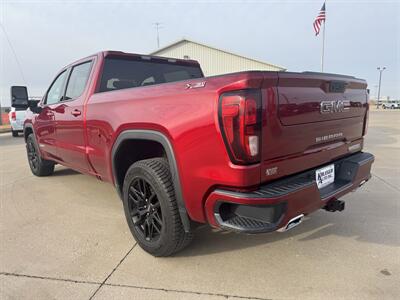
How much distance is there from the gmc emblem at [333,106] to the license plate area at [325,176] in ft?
1.55

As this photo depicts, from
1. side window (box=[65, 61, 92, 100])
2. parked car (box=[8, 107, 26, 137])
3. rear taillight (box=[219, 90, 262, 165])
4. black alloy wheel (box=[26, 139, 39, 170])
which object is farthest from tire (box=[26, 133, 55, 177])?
parked car (box=[8, 107, 26, 137])

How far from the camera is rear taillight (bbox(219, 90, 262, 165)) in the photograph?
1.85 metres

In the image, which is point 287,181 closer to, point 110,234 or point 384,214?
point 110,234

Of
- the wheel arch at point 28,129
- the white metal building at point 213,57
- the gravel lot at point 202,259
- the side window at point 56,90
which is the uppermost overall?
the white metal building at point 213,57

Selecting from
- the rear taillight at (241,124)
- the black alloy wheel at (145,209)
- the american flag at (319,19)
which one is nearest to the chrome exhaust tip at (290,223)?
the rear taillight at (241,124)

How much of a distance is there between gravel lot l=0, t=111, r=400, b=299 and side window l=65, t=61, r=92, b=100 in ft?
4.99

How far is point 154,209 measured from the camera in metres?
2.67

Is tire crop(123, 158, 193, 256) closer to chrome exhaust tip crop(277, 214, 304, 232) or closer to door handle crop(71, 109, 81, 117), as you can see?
chrome exhaust tip crop(277, 214, 304, 232)

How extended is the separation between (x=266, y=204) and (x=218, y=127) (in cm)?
58

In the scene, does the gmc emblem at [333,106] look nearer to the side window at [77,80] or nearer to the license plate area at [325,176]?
the license plate area at [325,176]

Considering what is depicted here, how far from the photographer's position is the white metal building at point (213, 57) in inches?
1007

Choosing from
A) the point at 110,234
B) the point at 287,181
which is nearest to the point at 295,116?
the point at 287,181

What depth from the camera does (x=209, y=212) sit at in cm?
211

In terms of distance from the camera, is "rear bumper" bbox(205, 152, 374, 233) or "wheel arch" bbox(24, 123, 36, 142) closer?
"rear bumper" bbox(205, 152, 374, 233)
